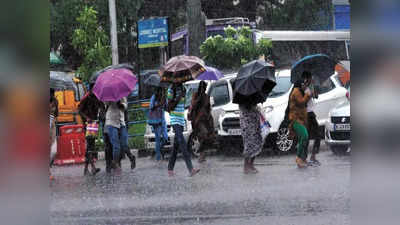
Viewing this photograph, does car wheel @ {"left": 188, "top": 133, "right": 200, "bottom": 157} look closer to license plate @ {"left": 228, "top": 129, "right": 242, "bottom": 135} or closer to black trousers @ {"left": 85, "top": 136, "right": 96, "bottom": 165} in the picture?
license plate @ {"left": 228, "top": 129, "right": 242, "bottom": 135}

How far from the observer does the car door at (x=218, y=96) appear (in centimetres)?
1451

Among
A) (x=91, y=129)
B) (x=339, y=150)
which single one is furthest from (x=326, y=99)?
(x=91, y=129)

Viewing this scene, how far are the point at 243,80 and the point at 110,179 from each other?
2873mm

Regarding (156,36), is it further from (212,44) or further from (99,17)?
(99,17)

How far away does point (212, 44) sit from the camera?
680 inches

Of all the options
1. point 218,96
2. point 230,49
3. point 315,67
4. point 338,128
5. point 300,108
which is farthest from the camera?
point 230,49

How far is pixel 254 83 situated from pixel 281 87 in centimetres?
338

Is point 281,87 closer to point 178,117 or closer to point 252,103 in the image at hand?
point 252,103

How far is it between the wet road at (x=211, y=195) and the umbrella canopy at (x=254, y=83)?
51.9 inches

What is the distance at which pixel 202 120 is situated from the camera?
13117 mm

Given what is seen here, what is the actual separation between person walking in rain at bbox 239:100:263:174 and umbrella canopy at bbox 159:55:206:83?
1045mm

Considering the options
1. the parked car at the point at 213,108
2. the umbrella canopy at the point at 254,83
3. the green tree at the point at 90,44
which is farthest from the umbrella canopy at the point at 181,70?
the green tree at the point at 90,44

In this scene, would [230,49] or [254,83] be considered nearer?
[254,83]

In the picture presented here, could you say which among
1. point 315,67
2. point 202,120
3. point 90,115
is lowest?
point 202,120
